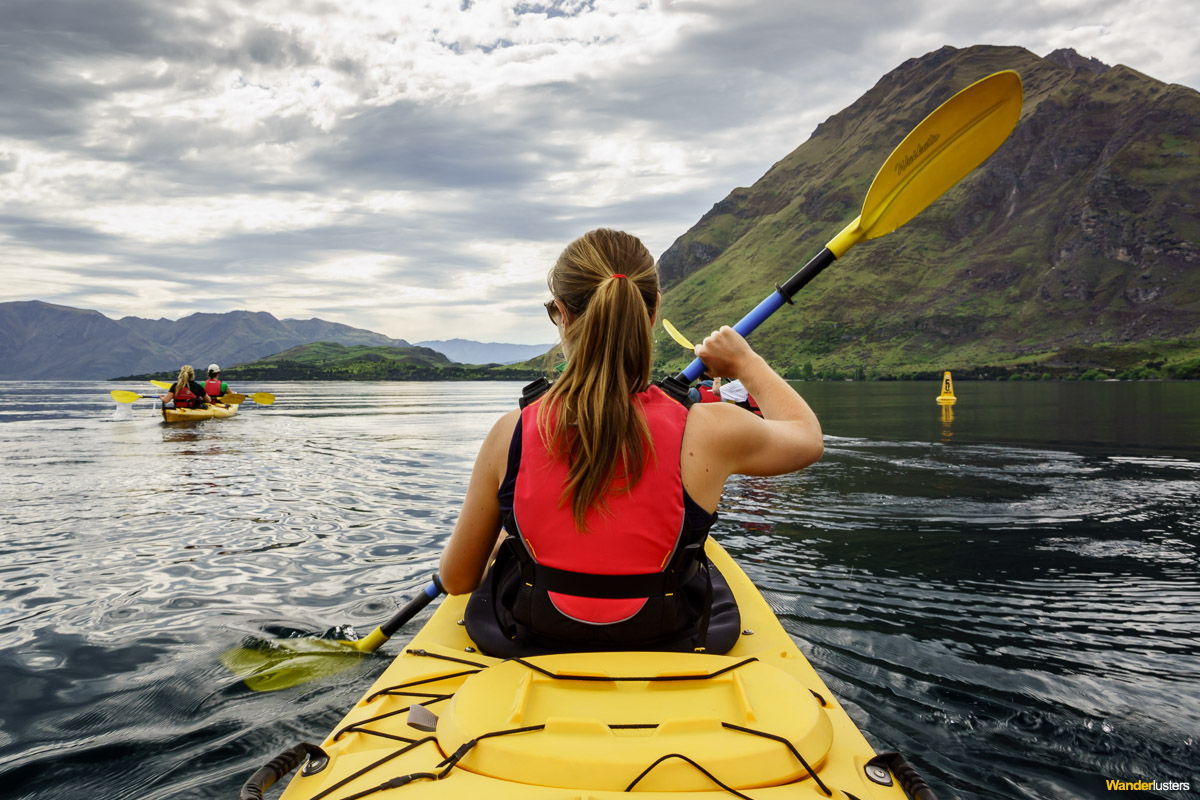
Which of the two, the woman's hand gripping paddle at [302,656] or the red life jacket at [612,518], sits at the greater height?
the red life jacket at [612,518]

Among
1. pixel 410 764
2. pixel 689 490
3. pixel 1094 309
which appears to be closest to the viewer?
pixel 410 764

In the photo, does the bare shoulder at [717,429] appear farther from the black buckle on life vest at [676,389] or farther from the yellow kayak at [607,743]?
the yellow kayak at [607,743]

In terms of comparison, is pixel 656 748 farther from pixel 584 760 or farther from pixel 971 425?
pixel 971 425

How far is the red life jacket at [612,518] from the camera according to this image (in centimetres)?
283

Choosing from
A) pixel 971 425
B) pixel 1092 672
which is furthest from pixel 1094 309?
pixel 1092 672

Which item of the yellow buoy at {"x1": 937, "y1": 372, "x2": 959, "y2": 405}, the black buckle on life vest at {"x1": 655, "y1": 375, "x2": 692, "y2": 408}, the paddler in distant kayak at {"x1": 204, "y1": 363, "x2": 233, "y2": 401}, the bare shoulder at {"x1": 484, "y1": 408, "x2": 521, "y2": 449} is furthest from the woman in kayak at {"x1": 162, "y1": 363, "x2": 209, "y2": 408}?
the yellow buoy at {"x1": 937, "y1": 372, "x2": 959, "y2": 405}

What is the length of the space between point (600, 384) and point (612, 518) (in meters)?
0.56

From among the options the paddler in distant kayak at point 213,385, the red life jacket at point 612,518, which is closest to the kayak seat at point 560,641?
the red life jacket at point 612,518

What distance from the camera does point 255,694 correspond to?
5.29m

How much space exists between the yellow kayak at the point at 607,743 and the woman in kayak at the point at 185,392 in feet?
95.2

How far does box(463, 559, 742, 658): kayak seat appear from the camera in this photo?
9.87 feet

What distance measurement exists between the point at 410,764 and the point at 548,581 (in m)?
0.87

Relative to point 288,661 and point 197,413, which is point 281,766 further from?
point 197,413

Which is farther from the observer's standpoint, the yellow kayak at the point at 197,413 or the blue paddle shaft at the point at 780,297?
the yellow kayak at the point at 197,413
